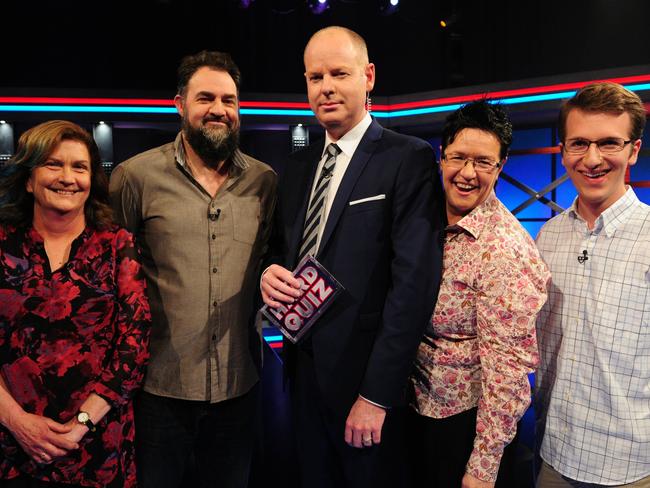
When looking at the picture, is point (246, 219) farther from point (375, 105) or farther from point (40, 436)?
point (375, 105)

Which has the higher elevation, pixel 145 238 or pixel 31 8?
pixel 31 8

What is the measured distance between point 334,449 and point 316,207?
0.82 metres

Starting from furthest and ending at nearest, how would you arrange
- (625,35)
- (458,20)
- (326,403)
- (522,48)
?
(458,20)
(522,48)
(625,35)
(326,403)

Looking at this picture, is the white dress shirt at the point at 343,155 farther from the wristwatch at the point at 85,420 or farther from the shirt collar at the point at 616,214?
the wristwatch at the point at 85,420

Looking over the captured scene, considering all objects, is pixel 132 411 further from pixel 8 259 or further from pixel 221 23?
pixel 221 23

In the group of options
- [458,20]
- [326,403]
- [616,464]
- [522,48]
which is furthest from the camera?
[458,20]

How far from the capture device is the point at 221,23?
7027 mm

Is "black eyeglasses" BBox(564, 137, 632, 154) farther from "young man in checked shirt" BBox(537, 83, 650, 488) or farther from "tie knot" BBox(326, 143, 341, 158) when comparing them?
"tie knot" BBox(326, 143, 341, 158)

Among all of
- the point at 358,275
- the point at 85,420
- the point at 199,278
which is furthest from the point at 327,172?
the point at 85,420

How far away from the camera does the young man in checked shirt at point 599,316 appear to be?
1.62 m

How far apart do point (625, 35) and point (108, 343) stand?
637 cm

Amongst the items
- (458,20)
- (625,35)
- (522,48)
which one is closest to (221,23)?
(458,20)

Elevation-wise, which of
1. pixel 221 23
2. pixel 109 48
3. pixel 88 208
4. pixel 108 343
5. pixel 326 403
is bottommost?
pixel 326 403

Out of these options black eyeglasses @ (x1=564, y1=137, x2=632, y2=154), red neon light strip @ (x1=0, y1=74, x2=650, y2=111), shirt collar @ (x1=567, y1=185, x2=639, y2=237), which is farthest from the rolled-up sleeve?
red neon light strip @ (x1=0, y1=74, x2=650, y2=111)
